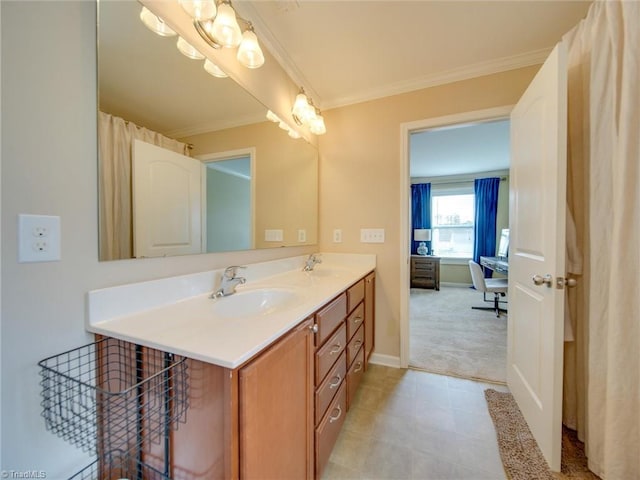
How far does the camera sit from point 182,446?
666 mm

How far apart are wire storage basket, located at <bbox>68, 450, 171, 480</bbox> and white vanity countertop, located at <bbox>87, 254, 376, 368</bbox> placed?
406mm

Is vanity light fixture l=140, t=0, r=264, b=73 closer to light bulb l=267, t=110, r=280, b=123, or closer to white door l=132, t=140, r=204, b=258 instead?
light bulb l=267, t=110, r=280, b=123

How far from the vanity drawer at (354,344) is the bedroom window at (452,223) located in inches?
172

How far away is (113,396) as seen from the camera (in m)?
0.69

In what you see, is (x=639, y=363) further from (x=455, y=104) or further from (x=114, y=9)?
(x=114, y=9)

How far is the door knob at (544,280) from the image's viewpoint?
113cm

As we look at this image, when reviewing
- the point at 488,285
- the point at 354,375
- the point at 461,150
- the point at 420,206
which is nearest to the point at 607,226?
the point at 354,375

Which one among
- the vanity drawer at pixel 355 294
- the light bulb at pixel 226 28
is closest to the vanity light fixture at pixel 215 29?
the light bulb at pixel 226 28

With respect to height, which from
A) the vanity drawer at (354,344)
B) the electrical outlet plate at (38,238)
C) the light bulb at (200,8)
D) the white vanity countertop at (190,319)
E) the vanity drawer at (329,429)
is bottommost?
the vanity drawer at (329,429)

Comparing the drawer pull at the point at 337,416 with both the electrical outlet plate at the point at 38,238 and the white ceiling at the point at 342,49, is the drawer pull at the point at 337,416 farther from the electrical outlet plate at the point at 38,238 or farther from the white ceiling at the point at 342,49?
the white ceiling at the point at 342,49

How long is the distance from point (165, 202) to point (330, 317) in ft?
2.81

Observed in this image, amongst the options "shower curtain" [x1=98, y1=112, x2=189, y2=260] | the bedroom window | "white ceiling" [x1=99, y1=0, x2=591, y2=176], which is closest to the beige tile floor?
"shower curtain" [x1=98, y1=112, x2=189, y2=260]

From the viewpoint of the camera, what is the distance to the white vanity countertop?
61cm

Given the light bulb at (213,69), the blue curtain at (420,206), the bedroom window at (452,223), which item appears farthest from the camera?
the blue curtain at (420,206)
